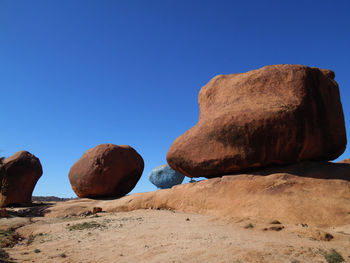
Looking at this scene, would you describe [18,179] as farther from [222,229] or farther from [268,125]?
[268,125]

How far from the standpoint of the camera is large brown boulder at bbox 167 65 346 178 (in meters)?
8.13

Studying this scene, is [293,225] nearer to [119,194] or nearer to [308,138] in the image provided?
[308,138]

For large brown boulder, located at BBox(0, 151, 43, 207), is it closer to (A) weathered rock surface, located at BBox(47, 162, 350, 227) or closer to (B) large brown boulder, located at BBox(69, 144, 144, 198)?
(B) large brown boulder, located at BBox(69, 144, 144, 198)

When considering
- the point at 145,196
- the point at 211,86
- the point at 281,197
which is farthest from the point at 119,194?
the point at 281,197

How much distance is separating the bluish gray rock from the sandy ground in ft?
82.7

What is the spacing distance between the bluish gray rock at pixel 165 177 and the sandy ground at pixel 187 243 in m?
25.2

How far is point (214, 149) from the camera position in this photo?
8.83 m

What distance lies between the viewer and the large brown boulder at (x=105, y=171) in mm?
13180

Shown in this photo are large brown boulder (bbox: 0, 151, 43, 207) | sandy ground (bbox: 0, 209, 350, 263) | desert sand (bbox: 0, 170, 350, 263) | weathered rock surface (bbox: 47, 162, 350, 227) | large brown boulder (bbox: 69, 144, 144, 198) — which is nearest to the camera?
sandy ground (bbox: 0, 209, 350, 263)

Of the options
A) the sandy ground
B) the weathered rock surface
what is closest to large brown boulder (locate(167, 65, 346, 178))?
the weathered rock surface

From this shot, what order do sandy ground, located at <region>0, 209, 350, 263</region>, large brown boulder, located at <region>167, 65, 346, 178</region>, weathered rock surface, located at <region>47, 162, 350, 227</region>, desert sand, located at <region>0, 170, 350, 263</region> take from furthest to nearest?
1. large brown boulder, located at <region>167, 65, 346, 178</region>
2. weathered rock surface, located at <region>47, 162, 350, 227</region>
3. desert sand, located at <region>0, 170, 350, 263</region>
4. sandy ground, located at <region>0, 209, 350, 263</region>

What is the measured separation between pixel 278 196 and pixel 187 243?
3.53 metres

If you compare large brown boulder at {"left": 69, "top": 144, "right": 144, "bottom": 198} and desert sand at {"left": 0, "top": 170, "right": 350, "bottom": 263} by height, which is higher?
large brown boulder at {"left": 69, "top": 144, "right": 144, "bottom": 198}

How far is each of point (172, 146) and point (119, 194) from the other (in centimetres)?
537
